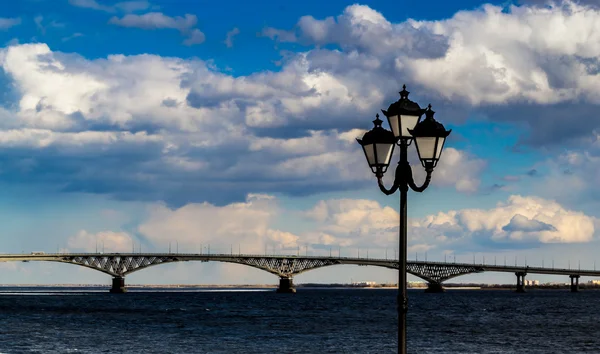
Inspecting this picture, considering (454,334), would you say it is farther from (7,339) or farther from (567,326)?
(7,339)

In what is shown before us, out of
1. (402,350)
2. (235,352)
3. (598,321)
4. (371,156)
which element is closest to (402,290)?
(402,350)

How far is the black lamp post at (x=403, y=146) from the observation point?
17719 mm

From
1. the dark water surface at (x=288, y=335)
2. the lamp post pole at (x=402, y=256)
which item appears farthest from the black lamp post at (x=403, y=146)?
the dark water surface at (x=288, y=335)

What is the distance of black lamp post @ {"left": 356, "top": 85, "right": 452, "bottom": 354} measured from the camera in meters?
17.7

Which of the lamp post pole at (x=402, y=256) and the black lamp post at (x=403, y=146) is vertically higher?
the black lamp post at (x=403, y=146)

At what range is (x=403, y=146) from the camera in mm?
18375

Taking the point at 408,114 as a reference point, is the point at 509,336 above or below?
below

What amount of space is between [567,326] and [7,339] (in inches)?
2484

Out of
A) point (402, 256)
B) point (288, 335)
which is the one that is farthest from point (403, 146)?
point (288, 335)

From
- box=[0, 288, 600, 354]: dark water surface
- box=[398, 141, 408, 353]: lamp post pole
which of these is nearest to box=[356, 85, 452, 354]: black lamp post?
box=[398, 141, 408, 353]: lamp post pole

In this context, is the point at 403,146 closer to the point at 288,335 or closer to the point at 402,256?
the point at 402,256

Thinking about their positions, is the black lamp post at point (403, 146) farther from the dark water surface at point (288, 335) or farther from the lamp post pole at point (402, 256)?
the dark water surface at point (288, 335)

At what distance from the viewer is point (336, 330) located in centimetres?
9312

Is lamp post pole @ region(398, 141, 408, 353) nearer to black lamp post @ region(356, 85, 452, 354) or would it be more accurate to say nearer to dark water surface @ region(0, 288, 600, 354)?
black lamp post @ region(356, 85, 452, 354)
